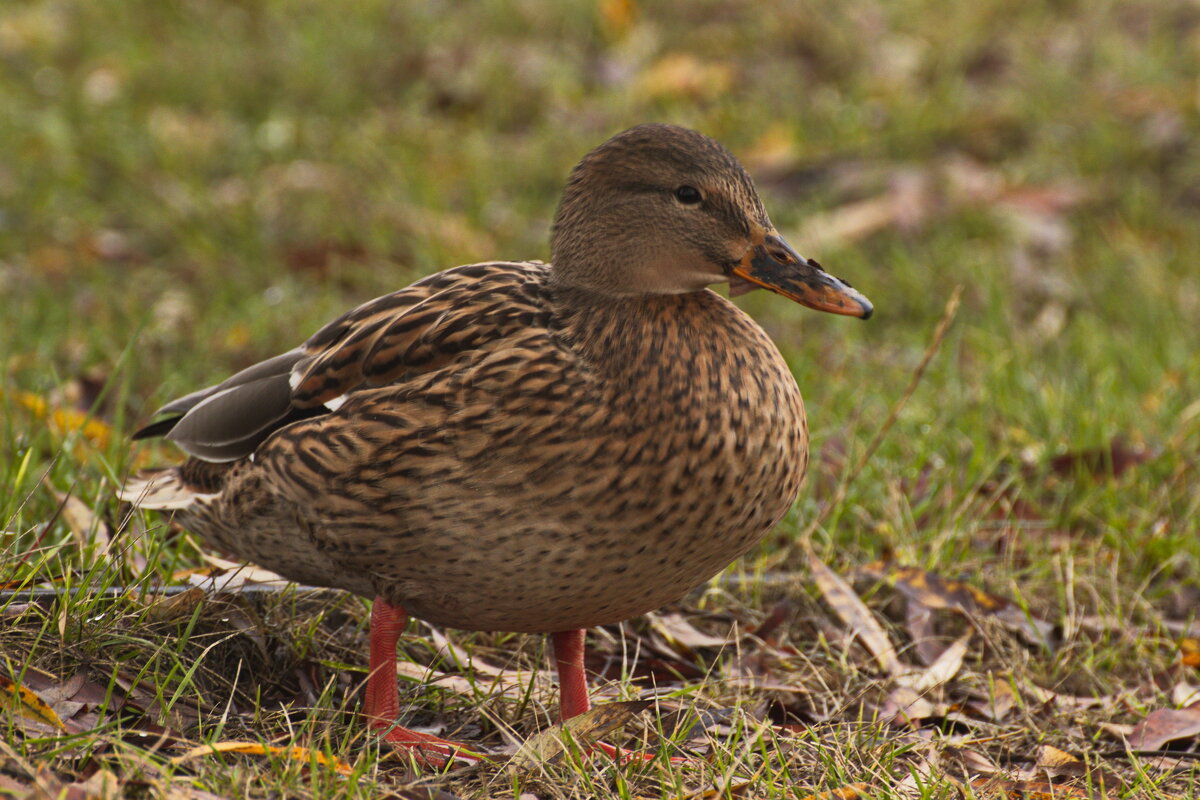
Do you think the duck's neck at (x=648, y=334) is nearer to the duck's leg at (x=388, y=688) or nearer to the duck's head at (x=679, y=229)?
the duck's head at (x=679, y=229)

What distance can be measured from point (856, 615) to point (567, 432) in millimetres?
1227

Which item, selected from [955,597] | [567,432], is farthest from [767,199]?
[567,432]

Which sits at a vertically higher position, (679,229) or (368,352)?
(679,229)

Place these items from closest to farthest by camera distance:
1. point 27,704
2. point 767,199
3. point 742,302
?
1. point 27,704
2. point 742,302
3. point 767,199

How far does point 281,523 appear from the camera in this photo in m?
3.32

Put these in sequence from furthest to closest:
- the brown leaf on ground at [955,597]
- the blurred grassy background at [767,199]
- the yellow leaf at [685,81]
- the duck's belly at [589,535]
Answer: the yellow leaf at [685,81] < the blurred grassy background at [767,199] < the brown leaf on ground at [955,597] < the duck's belly at [589,535]

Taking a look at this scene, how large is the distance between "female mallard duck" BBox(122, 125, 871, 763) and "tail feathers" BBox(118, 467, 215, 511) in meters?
0.22

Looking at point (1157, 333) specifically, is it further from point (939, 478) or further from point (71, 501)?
point (71, 501)

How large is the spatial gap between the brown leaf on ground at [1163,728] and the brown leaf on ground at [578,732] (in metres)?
1.19

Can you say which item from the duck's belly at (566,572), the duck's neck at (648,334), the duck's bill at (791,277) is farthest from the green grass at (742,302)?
the duck's bill at (791,277)

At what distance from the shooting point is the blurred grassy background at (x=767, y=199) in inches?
175

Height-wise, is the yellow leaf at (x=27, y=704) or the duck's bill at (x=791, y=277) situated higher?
the duck's bill at (x=791, y=277)

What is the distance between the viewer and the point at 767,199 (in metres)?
6.88

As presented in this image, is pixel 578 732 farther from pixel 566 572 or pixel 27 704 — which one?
pixel 27 704
